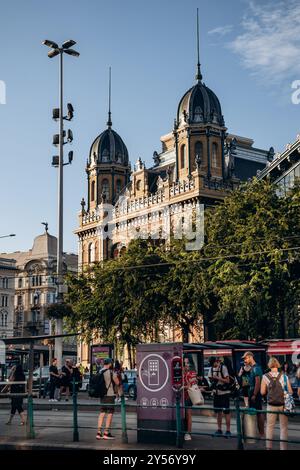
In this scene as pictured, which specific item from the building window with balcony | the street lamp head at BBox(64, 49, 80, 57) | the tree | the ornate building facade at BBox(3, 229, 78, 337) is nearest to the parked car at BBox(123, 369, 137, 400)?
the tree

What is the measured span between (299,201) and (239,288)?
6180mm

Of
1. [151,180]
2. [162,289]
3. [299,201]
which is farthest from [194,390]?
[151,180]

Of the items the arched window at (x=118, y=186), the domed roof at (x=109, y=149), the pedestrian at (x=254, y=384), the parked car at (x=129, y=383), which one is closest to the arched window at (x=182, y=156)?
the arched window at (x=118, y=186)

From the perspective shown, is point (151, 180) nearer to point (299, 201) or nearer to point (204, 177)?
point (204, 177)

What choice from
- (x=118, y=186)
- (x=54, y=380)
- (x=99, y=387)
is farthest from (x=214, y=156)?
(x=99, y=387)

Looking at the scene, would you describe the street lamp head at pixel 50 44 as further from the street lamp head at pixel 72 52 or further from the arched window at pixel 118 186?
the arched window at pixel 118 186

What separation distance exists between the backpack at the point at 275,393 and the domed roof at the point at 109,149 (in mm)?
68388

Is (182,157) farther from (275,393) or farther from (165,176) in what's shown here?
(275,393)

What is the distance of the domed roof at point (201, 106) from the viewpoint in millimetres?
68125

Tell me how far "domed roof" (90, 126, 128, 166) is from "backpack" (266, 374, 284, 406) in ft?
224

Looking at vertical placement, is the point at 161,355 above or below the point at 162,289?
below

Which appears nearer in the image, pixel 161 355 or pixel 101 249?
pixel 161 355
